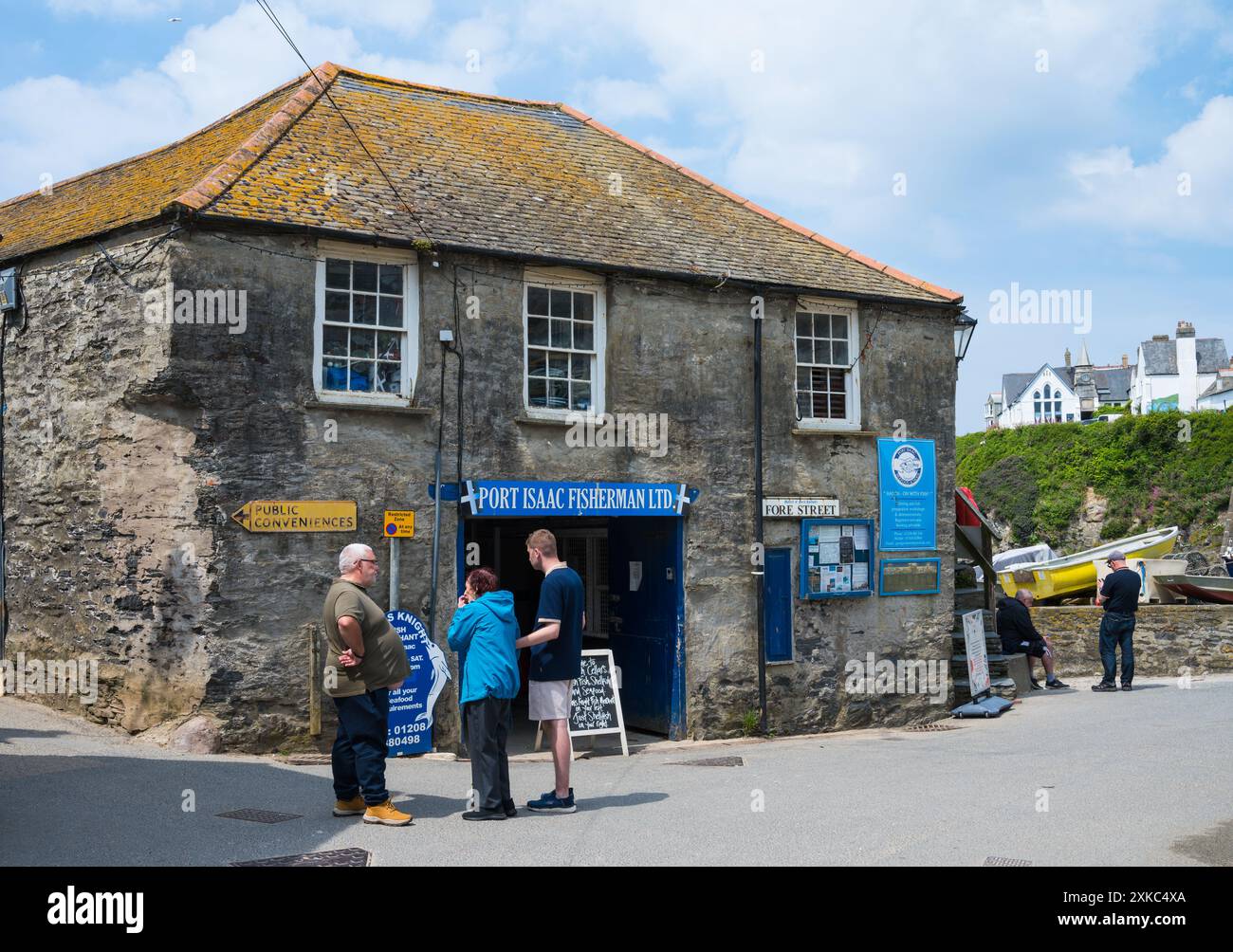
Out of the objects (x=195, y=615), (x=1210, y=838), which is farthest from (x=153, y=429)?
(x=1210, y=838)

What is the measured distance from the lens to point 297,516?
11625mm

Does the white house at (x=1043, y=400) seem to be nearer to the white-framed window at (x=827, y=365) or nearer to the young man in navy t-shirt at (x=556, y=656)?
the white-framed window at (x=827, y=365)

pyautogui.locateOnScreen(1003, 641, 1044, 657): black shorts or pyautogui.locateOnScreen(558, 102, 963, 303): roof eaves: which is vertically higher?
pyautogui.locateOnScreen(558, 102, 963, 303): roof eaves

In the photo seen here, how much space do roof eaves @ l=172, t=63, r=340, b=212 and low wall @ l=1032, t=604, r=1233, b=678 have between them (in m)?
15.1

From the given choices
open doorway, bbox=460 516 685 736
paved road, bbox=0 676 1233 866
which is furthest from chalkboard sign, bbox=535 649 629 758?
open doorway, bbox=460 516 685 736

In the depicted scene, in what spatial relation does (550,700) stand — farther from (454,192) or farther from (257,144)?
(257,144)

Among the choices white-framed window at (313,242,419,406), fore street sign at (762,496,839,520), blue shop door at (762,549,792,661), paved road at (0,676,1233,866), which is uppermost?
white-framed window at (313,242,419,406)

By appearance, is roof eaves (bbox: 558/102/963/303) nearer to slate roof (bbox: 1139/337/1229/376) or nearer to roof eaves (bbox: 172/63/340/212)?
roof eaves (bbox: 172/63/340/212)

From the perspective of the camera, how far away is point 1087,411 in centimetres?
8819

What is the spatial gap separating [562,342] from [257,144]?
13.0 feet

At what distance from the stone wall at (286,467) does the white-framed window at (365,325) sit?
14 cm

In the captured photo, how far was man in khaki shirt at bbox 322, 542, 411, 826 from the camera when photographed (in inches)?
312

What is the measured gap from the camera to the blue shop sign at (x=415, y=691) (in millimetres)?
11805

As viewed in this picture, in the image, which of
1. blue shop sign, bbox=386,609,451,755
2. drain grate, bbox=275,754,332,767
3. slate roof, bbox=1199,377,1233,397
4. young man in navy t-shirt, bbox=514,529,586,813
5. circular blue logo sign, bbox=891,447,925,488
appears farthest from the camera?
slate roof, bbox=1199,377,1233,397
